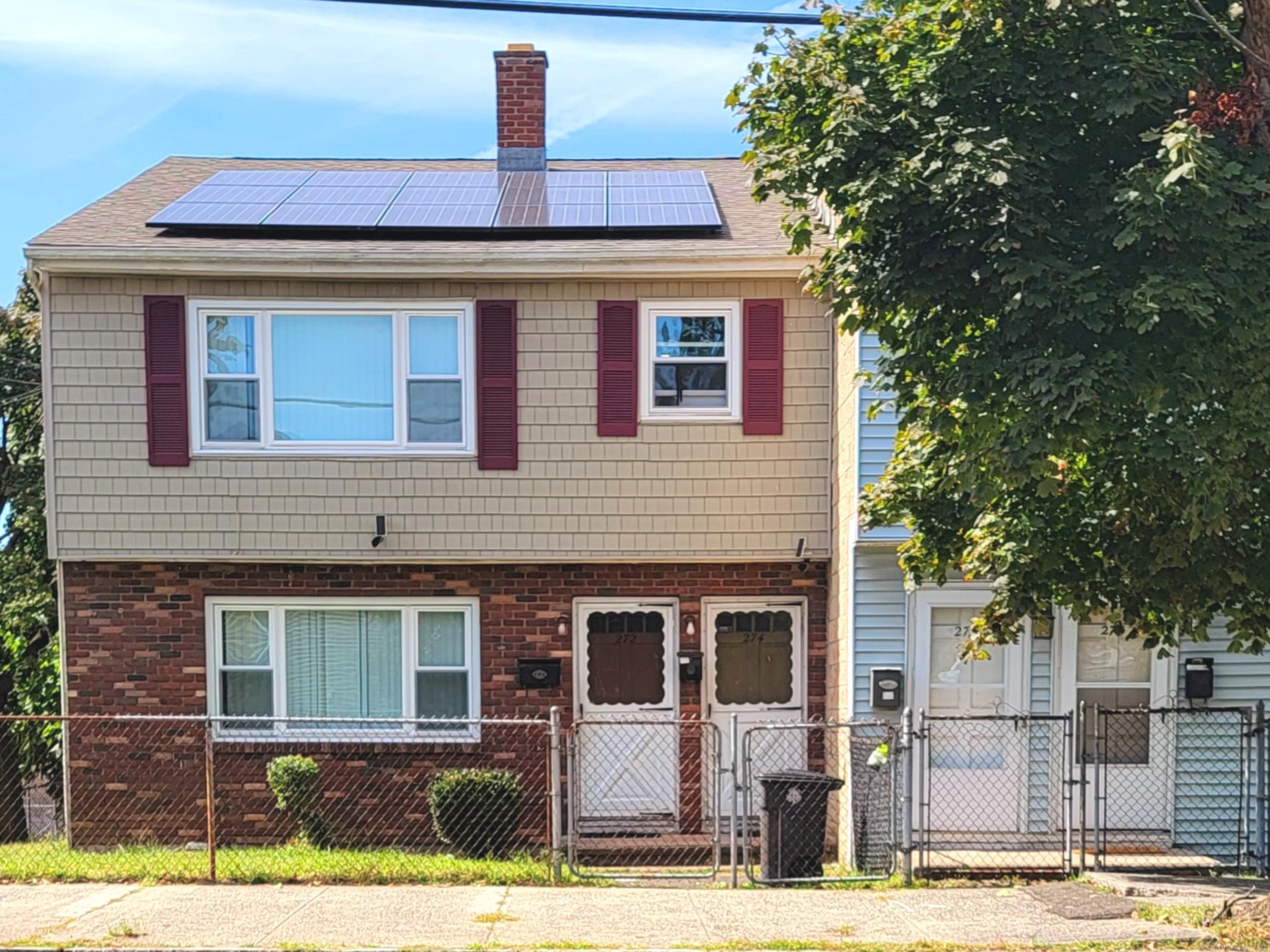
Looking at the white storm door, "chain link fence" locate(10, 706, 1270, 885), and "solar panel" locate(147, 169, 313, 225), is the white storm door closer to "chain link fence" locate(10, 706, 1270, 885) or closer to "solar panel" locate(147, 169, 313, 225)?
"chain link fence" locate(10, 706, 1270, 885)

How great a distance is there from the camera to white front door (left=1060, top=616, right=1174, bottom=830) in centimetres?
1051

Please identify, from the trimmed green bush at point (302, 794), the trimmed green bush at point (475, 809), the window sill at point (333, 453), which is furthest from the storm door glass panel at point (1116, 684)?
the trimmed green bush at point (302, 794)

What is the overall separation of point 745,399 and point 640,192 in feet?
9.73

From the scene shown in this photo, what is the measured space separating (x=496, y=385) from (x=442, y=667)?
2.82m

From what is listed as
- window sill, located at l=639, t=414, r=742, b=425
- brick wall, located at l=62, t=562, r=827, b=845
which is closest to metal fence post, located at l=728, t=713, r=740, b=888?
brick wall, located at l=62, t=562, r=827, b=845

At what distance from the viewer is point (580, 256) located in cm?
1101

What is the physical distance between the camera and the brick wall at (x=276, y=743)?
11.3 m

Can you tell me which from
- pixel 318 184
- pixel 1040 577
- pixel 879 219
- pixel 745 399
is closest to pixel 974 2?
pixel 879 219

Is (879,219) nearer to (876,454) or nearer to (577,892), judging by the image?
(876,454)

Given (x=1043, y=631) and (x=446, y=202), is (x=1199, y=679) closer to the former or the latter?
(x=1043, y=631)

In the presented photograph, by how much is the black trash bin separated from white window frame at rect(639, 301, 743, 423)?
360 cm

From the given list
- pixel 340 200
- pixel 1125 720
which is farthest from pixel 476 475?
pixel 1125 720

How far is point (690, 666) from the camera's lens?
11.5 m

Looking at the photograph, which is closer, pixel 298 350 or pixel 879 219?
pixel 879 219
